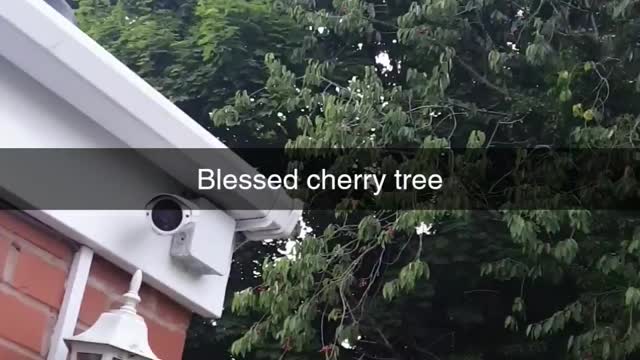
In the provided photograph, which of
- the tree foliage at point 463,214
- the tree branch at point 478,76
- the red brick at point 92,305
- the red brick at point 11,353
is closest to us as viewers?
the red brick at point 11,353

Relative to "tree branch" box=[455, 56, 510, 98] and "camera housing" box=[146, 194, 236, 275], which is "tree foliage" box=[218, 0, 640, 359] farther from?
"camera housing" box=[146, 194, 236, 275]

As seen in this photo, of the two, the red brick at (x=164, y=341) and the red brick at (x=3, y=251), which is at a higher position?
the red brick at (x=3, y=251)

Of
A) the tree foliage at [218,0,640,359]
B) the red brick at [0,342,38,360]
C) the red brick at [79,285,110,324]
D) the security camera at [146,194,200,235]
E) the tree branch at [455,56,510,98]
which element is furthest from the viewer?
the tree branch at [455,56,510,98]

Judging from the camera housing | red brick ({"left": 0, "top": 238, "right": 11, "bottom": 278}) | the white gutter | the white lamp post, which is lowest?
the white lamp post

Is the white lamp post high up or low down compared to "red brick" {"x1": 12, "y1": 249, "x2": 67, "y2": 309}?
down

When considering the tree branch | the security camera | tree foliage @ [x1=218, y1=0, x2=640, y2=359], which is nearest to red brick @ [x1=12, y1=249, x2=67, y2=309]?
the security camera

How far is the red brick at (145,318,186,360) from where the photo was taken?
1.51m

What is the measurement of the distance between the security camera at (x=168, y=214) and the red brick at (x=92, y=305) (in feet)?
0.50

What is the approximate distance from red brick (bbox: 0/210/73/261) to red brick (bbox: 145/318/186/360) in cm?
22

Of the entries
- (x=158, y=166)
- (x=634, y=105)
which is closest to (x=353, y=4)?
(x=634, y=105)

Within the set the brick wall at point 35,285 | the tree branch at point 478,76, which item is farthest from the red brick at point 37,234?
the tree branch at point 478,76

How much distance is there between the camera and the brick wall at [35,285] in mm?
1276

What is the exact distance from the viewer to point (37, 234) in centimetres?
134

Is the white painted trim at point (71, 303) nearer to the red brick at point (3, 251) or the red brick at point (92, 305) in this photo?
the red brick at point (92, 305)
